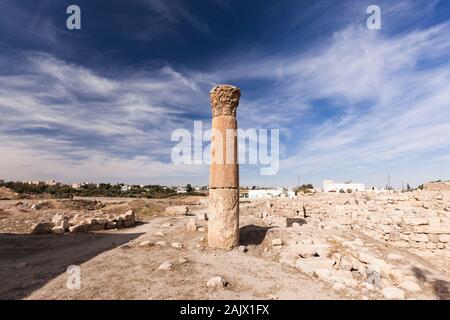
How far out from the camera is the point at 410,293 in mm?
6574

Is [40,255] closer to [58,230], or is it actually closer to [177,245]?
[58,230]

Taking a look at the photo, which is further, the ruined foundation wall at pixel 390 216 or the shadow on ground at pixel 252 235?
the ruined foundation wall at pixel 390 216

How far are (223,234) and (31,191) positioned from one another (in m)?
48.8

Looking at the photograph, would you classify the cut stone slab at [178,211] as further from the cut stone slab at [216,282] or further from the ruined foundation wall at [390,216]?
the cut stone slab at [216,282]

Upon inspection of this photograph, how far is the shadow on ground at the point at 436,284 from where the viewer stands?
267 inches

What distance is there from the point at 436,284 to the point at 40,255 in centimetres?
1215

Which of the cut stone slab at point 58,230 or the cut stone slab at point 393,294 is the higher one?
the cut stone slab at point 58,230

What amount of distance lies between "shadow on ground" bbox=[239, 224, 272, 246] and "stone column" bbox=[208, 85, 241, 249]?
2.46 feet

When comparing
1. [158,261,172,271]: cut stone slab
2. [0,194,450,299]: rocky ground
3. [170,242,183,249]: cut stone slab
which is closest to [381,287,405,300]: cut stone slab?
[0,194,450,299]: rocky ground

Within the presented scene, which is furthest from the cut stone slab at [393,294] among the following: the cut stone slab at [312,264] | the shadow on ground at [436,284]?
the cut stone slab at [312,264]

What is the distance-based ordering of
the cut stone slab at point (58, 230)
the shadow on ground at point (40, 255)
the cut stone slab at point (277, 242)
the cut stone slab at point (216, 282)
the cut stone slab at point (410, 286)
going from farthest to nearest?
the cut stone slab at point (58, 230) → the cut stone slab at point (277, 242) → the cut stone slab at point (410, 286) → the shadow on ground at point (40, 255) → the cut stone slab at point (216, 282)

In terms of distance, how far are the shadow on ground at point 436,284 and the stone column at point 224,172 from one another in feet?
17.8
